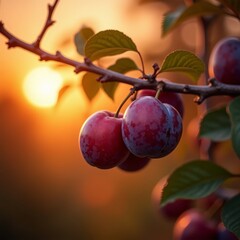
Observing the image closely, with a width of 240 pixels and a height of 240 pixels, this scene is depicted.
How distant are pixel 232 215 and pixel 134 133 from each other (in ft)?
1.27

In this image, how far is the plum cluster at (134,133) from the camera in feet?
3.03

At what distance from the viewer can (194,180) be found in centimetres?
123

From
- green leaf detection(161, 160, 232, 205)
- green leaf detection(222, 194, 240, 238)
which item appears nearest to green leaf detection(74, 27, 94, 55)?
green leaf detection(161, 160, 232, 205)

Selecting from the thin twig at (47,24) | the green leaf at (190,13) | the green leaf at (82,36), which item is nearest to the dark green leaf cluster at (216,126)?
the green leaf at (190,13)

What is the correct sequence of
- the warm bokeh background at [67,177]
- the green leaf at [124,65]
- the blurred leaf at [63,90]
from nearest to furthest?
the green leaf at [124,65]
the blurred leaf at [63,90]
the warm bokeh background at [67,177]

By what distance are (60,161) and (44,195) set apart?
940 millimetres

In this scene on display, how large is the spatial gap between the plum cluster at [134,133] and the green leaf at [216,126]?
325mm

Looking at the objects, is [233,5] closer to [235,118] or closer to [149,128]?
[235,118]

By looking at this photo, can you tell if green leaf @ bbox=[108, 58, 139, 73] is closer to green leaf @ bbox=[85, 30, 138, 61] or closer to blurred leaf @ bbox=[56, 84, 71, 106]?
green leaf @ bbox=[85, 30, 138, 61]

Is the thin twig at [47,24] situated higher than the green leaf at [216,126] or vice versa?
the thin twig at [47,24]

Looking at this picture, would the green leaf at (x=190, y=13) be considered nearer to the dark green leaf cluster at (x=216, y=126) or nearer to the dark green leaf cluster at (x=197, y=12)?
the dark green leaf cluster at (x=197, y=12)

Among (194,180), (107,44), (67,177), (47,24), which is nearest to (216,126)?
(194,180)

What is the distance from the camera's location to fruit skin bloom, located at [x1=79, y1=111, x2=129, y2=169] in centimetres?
100

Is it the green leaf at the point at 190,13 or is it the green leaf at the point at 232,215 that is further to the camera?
the green leaf at the point at 190,13
